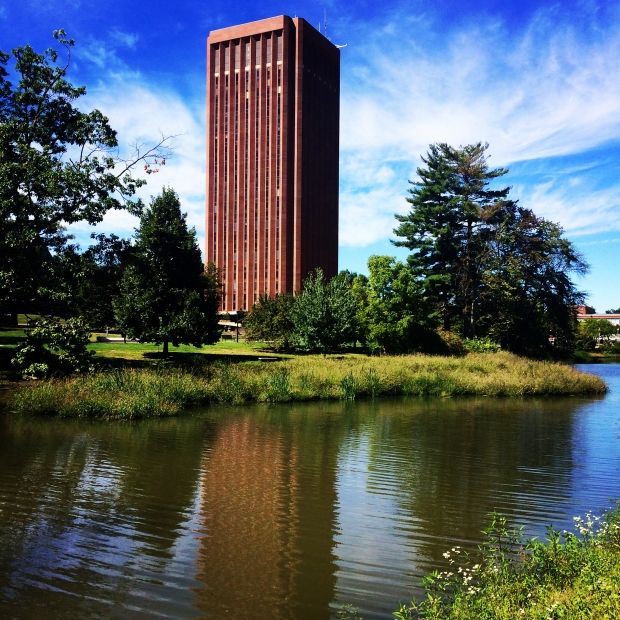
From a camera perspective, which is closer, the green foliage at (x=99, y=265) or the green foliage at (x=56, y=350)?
the green foliage at (x=56, y=350)

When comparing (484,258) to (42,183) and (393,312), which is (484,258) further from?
(42,183)

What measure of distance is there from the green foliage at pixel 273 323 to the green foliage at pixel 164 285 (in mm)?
13483

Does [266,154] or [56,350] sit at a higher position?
[266,154]

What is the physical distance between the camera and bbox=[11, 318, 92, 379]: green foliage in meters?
24.1

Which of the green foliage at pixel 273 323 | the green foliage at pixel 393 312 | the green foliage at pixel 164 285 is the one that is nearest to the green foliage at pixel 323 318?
the green foliage at pixel 393 312

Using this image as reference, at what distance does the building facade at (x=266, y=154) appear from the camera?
106m

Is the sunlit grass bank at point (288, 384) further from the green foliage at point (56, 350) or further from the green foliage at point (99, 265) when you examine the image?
the green foliage at point (99, 265)

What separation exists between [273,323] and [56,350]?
2684 cm

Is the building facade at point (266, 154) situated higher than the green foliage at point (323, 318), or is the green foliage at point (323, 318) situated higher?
the building facade at point (266, 154)

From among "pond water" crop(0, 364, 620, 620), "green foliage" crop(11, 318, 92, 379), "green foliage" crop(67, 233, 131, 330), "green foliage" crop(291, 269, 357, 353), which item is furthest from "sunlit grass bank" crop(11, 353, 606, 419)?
"green foliage" crop(291, 269, 357, 353)

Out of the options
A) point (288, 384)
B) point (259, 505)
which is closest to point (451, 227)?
point (288, 384)

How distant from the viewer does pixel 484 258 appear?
177 feet

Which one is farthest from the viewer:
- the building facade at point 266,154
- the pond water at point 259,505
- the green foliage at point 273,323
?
the building facade at point 266,154

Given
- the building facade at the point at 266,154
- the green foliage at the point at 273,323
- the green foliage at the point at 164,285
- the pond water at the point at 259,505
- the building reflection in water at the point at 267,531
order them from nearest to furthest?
the building reflection in water at the point at 267,531
the pond water at the point at 259,505
the green foliage at the point at 164,285
the green foliage at the point at 273,323
the building facade at the point at 266,154
